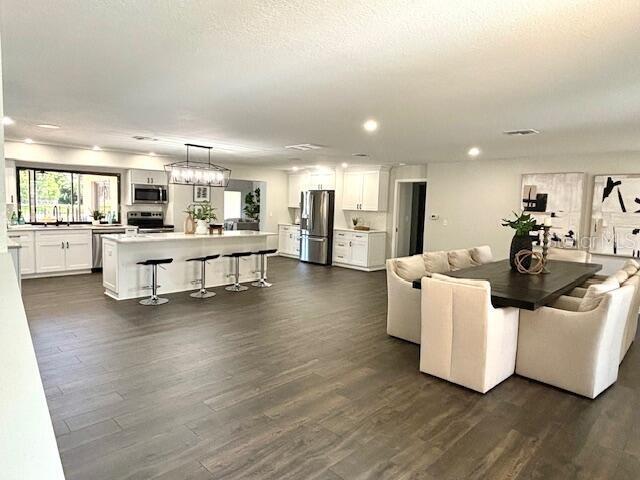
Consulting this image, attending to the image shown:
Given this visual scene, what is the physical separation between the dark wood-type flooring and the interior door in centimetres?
546

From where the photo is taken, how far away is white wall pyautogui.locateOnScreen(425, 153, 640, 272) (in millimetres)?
6770

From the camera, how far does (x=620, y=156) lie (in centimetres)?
645

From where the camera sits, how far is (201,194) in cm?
974

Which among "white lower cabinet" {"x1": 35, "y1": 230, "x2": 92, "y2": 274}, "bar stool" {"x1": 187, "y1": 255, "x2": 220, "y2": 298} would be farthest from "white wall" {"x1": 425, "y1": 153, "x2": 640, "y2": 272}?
"white lower cabinet" {"x1": 35, "y1": 230, "x2": 92, "y2": 274}

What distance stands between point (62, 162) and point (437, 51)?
7566mm

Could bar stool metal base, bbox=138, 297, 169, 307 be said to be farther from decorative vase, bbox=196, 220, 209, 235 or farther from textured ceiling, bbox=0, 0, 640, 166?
textured ceiling, bbox=0, 0, 640, 166

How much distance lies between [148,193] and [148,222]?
66 cm

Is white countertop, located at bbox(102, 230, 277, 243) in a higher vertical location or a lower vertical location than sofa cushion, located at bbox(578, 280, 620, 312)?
higher

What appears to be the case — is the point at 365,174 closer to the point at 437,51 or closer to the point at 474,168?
the point at 474,168

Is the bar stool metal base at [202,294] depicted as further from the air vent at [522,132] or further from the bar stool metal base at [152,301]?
the air vent at [522,132]

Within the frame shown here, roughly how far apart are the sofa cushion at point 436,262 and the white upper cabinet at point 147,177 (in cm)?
643

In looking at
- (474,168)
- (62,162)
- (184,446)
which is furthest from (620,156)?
(62,162)

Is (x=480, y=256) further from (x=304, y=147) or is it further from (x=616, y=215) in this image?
(x=304, y=147)

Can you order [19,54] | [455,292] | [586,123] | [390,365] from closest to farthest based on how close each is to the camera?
[19,54], [455,292], [390,365], [586,123]
